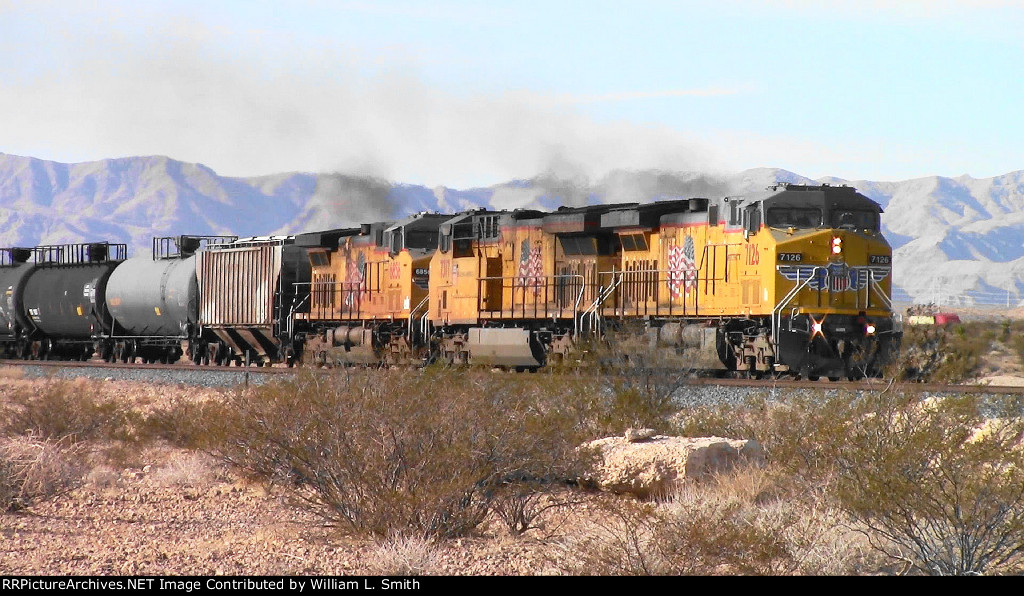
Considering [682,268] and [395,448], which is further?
[682,268]

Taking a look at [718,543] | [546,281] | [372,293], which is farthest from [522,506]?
[372,293]

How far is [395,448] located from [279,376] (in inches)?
454

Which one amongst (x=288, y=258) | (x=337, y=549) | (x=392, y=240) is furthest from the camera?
(x=288, y=258)

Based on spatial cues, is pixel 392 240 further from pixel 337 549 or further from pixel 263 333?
pixel 337 549

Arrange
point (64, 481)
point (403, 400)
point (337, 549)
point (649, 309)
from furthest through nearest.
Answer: point (649, 309) → point (64, 481) → point (403, 400) → point (337, 549)

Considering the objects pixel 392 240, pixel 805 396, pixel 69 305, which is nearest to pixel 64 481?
pixel 805 396

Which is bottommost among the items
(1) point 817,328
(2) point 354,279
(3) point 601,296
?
(1) point 817,328

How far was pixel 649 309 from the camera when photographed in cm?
2277

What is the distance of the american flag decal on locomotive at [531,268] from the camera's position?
25.1 meters

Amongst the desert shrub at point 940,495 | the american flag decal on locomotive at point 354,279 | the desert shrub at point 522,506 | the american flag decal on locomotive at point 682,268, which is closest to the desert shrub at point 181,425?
the desert shrub at point 522,506

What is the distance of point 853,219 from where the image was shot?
21.1 meters

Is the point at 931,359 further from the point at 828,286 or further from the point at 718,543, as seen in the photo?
the point at 718,543

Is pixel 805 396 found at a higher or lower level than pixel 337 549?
higher

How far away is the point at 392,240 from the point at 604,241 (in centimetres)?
708
